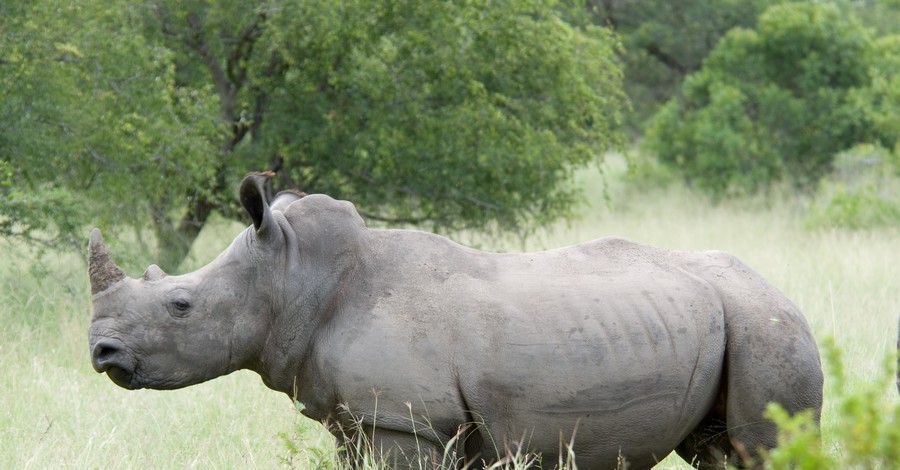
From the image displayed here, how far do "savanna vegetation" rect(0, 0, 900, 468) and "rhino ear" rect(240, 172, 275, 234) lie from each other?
0.87 metres

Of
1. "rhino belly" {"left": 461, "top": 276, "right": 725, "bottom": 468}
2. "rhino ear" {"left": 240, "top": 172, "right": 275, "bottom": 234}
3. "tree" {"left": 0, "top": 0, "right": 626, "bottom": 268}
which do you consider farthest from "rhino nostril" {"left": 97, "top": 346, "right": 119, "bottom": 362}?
"tree" {"left": 0, "top": 0, "right": 626, "bottom": 268}

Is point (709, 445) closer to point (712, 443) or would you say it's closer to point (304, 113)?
point (712, 443)

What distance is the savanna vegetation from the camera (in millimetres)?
6535

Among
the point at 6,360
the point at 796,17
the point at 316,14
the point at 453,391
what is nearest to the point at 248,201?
the point at 453,391

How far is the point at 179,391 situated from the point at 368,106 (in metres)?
6.10

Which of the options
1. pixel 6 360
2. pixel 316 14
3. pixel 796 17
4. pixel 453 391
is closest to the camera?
pixel 453 391

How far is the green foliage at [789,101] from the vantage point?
65.8 feet

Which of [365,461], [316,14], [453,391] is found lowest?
[316,14]

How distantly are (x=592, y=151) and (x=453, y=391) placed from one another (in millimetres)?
9604

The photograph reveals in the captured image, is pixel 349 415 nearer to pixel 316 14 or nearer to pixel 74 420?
pixel 74 420

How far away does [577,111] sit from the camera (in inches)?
519

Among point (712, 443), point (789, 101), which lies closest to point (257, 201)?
point (712, 443)

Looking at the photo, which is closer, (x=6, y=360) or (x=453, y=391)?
(x=453, y=391)

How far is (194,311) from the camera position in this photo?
4355 mm
